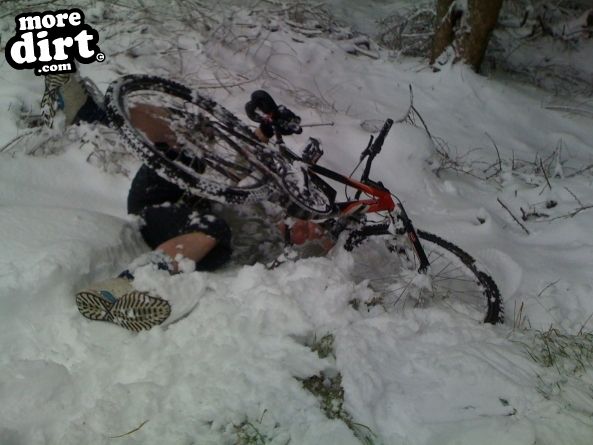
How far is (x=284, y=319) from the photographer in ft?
6.26

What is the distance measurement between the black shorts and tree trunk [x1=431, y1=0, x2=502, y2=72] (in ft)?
11.0

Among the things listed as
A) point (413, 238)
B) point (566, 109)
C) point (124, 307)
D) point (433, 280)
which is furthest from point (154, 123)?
point (566, 109)

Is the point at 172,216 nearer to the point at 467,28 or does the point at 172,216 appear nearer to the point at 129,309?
the point at 129,309

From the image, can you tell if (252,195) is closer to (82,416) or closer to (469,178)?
(82,416)

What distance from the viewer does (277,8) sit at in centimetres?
498

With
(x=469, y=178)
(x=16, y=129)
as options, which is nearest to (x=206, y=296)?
(x=16, y=129)

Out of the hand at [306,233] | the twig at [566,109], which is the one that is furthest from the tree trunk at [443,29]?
the hand at [306,233]

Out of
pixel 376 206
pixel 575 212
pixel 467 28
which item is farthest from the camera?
pixel 467 28

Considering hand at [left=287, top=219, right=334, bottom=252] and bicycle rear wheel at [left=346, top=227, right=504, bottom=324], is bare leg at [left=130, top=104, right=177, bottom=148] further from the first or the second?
bicycle rear wheel at [left=346, top=227, right=504, bottom=324]

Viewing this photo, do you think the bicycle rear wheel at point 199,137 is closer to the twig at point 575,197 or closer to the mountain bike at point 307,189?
the mountain bike at point 307,189

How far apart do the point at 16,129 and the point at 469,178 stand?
3.21 meters

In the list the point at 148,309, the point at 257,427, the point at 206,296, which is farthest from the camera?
the point at 206,296

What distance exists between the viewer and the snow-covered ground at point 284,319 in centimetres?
151

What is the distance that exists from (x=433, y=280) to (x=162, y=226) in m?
1.41
